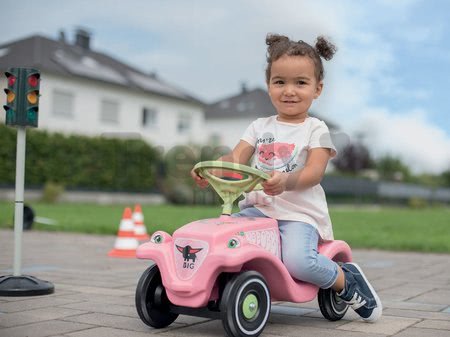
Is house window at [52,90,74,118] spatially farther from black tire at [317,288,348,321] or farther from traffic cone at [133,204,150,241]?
black tire at [317,288,348,321]

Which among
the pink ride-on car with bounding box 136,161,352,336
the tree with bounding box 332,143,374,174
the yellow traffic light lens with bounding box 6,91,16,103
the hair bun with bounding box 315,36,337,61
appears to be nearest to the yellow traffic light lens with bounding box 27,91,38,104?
the yellow traffic light lens with bounding box 6,91,16,103

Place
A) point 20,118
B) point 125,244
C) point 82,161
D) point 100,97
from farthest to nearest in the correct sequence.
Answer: point 100,97 < point 82,161 < point 125,244 < point 20,118

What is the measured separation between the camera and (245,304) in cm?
342

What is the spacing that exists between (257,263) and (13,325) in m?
1.44

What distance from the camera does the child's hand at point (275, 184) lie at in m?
3.47

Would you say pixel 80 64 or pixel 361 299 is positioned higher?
pixel 80 64

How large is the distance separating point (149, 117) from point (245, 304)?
35.9 meters

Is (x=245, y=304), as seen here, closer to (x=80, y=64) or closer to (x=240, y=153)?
(x=240, y=153)

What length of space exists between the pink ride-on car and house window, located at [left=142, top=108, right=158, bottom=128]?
3492 cm

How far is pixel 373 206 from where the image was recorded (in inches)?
1619

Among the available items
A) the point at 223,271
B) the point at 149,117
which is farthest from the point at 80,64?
the point at 223,271

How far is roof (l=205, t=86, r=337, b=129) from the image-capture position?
53.7m

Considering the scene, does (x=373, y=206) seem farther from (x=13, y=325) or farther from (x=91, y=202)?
(x=13, y=325)

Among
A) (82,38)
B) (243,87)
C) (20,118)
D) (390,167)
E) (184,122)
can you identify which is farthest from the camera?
(390,167)
